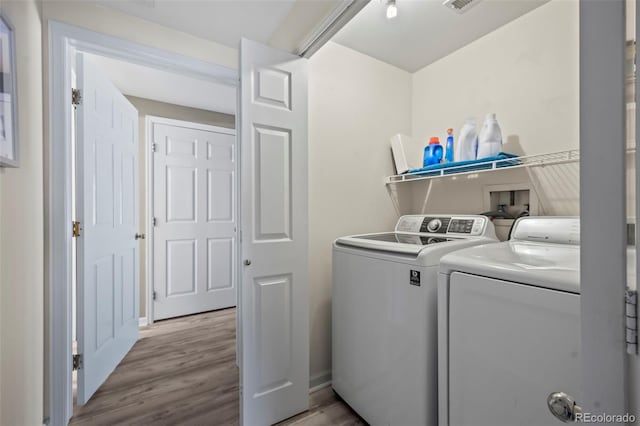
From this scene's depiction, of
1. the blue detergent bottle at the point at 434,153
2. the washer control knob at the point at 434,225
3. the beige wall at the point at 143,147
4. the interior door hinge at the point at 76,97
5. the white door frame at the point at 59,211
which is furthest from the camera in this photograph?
the beige wall at the point at 143,147

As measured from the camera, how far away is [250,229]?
4.69ft

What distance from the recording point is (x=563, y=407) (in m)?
0.71

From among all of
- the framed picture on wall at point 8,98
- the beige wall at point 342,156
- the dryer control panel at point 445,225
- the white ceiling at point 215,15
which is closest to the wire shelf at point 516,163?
the dryer control panel at point 445,225

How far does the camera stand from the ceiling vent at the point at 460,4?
4.84ft

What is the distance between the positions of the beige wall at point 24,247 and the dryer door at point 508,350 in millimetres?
1607

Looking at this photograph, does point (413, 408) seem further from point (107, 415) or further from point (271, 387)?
point (107, 415)

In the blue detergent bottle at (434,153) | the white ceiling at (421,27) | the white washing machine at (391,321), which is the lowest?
the white washing machine at (391,321)

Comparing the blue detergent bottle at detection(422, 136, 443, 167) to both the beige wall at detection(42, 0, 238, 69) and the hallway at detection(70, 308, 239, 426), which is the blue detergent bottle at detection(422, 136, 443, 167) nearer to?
the beige wall at detection(42, 0, 238, 69)

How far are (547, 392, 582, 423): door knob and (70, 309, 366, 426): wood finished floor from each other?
3.52 ft

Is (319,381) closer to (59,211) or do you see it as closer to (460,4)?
(59,211)

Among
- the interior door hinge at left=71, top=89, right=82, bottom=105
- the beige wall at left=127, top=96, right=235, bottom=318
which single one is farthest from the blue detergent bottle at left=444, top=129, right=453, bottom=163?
the beige wall at left=127, top=96, right=235, bottom=318

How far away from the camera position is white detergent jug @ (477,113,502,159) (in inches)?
61.0

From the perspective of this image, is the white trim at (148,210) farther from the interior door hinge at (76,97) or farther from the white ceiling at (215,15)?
the white ceiling at (215,15)

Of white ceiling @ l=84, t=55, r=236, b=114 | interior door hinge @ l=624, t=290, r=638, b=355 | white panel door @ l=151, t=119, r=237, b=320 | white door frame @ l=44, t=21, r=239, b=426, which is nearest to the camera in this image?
interior door hinge @ l=624, t=290, r=638, b=355
